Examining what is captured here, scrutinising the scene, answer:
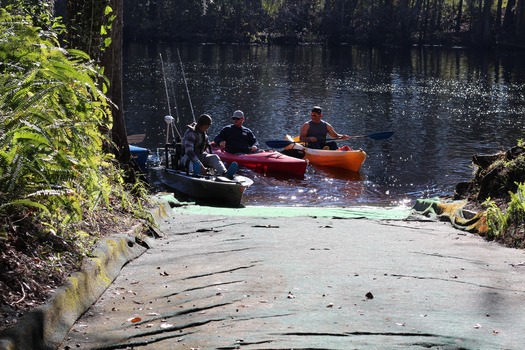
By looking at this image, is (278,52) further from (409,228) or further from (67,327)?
(67,327)

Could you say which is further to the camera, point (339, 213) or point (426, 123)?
point (426, 123)

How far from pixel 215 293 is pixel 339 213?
6691 mm

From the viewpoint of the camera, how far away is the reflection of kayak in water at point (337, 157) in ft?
68.4

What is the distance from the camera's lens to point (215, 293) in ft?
14.6

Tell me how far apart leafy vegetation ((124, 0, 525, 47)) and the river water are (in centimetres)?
1422

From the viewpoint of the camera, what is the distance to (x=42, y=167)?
4.42 metres

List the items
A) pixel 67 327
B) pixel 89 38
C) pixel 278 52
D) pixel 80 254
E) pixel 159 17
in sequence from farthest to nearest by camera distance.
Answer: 1. pixel 159 17
2. pixel 278 52
3. pixel 89 38
4. pixel 80 254
5. pixel 67 327

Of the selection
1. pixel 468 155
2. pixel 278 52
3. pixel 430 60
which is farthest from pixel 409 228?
pixel 278 52

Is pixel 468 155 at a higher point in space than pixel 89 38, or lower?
lower

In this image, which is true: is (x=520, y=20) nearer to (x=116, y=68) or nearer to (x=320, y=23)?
(x=320, y=23)

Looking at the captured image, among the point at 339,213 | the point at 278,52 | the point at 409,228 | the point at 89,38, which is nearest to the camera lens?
the point at 409,228

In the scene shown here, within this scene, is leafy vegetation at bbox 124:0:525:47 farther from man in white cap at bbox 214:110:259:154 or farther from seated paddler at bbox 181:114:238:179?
seated paddler at bbox 181:114:238:179

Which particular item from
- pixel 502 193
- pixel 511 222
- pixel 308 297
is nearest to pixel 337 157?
pixel 502 193

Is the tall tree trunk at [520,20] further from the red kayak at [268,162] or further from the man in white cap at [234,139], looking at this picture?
the man in white cap at [234,139]
